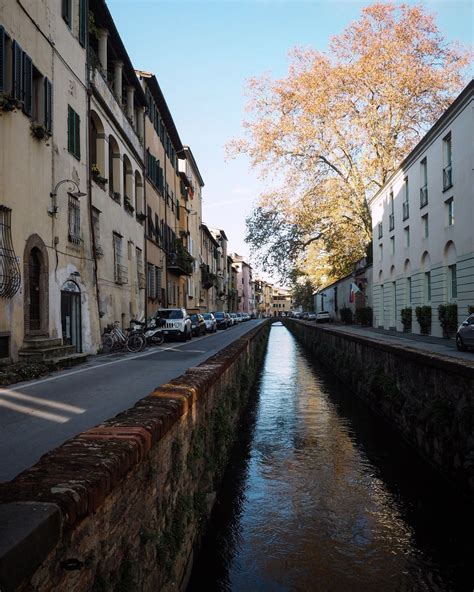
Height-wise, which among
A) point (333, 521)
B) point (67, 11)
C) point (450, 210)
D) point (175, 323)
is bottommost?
point (333, 521)

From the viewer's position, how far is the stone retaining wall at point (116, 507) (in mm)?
1837

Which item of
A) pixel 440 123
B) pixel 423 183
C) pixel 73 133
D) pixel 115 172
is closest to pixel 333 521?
pixel 73 133

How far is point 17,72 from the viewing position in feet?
39.6

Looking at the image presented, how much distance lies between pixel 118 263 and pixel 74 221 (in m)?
5.74

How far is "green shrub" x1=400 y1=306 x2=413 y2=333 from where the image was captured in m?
28.8

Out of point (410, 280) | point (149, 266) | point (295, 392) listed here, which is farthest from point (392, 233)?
point (295, 392)

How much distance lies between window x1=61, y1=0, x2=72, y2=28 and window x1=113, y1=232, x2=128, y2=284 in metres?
7.71

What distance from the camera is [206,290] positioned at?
58469 millimetres

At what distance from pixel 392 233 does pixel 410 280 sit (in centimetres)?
442

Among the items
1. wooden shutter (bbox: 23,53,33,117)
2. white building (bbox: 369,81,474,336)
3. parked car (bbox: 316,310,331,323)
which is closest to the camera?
wooden shutter (bbox: 23,53,33,117)

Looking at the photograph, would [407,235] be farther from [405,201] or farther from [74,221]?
[74,221]

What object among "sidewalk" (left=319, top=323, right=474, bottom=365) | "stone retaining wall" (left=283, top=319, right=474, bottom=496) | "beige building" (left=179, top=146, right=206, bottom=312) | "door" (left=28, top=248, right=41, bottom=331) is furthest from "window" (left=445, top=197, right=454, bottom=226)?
"beige building" (left=179, top=146, right=206, bottom=312)

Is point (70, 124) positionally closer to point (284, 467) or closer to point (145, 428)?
point (284, 467)

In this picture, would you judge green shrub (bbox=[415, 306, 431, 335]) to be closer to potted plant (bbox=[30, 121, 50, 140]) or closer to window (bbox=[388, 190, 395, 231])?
window (bbox=[388, 190, 395, 231])
